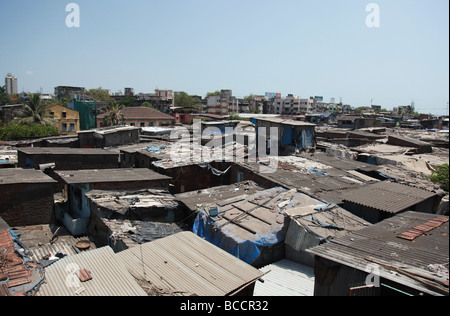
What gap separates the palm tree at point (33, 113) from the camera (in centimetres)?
3435

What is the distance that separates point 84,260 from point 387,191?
11.9 meters

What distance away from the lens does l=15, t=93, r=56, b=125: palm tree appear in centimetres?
3435

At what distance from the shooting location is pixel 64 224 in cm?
1459

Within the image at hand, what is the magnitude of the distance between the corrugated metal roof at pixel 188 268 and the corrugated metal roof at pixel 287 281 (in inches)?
55.8

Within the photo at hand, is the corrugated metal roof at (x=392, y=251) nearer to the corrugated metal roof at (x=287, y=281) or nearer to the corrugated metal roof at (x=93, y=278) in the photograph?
the corrugated metal roof at (x=287, y=281)

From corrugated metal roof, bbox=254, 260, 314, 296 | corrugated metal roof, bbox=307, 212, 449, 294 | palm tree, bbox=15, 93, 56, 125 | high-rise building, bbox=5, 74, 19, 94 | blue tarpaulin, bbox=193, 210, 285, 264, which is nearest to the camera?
corrugated metal roof, bbox=307, 212, 449, 294

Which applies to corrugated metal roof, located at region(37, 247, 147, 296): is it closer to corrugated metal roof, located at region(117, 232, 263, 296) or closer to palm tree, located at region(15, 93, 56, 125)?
corrugated metal roof, located at region(117, 232, 263, 296)

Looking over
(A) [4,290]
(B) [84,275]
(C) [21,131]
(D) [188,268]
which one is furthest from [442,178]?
(C) [21,131]

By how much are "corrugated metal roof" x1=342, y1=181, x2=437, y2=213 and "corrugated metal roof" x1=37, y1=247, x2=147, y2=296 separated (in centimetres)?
900

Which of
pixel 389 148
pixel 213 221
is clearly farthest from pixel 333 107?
pixel 213 221

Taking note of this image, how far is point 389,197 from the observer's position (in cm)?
1273

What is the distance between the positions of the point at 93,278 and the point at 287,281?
17.8 feet

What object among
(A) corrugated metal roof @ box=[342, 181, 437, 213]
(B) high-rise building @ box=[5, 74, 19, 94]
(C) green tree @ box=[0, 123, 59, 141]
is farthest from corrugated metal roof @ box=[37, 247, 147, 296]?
(B) high-rise building @ box=[5, 74, 19, 94]
